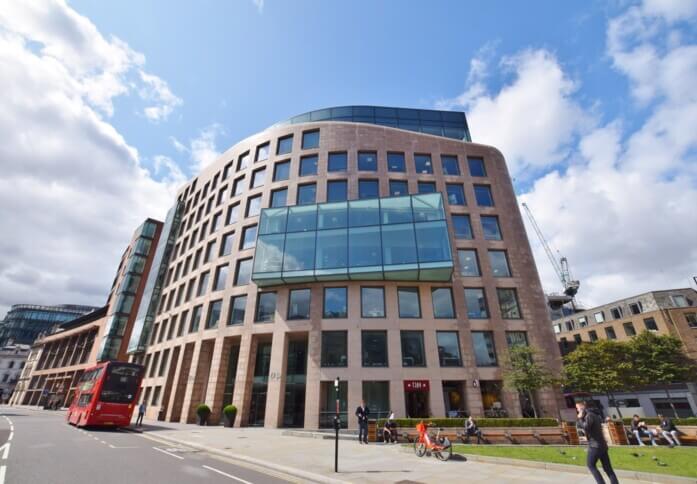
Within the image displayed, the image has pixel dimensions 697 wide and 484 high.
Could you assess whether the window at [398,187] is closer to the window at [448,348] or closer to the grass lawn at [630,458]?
the window at [448,348]

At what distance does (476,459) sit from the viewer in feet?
40.9

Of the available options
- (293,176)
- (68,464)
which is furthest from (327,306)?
(68,464)

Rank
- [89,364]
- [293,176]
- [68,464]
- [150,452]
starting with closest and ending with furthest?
[68,464]
[150,452]
[293,176]
[89,364]

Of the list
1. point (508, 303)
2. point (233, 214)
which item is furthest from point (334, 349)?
point (233, 214)

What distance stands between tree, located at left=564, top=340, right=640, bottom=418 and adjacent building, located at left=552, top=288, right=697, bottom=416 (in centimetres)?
697

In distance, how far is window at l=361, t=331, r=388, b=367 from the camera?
25.9m

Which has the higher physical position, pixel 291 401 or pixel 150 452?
pixel 291 401

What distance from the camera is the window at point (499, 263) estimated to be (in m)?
30.0

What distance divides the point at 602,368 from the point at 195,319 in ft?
151

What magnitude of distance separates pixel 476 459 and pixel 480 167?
30.0m

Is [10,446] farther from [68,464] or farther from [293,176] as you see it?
[293,176]

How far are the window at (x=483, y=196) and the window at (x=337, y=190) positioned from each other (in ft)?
44.7

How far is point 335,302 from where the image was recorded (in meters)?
28.2

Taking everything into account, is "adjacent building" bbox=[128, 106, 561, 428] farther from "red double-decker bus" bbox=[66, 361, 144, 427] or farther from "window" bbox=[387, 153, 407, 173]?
"red double-decker bus" bbox=[66, 361, 144, 427]
